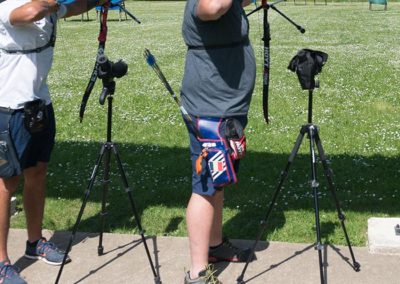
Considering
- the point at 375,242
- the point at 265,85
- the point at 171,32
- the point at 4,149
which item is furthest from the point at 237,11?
the point at 171,32

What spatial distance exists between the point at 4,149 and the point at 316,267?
7.02ft

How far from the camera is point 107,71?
3.56 meters

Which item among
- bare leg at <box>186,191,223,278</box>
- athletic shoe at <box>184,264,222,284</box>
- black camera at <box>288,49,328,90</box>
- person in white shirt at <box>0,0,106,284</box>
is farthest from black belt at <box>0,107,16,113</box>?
black camera at <box>288,49,328,90</box>

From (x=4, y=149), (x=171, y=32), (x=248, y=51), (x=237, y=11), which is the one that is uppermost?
(x=237, y=11)

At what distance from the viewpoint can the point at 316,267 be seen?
399 centimetres

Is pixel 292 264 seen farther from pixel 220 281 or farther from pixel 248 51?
pixel 248 51

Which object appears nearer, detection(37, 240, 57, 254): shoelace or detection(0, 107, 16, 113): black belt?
detection(0, 107, 16, 113): black belt

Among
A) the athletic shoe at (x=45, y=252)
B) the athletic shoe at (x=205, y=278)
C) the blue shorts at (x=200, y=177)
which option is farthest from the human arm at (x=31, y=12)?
the athletic shoe at (x=205, y=278)

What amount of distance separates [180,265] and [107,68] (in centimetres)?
145

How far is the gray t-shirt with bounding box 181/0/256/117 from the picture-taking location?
3377mm

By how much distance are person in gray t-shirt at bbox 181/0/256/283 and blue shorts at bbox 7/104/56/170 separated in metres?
0.97

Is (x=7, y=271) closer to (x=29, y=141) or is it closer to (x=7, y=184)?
(x=7, y=184)

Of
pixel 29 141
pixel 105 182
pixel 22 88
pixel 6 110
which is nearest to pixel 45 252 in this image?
pixel 105 182

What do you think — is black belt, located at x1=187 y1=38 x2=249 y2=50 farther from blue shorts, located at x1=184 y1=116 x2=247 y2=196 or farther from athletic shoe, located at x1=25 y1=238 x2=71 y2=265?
athletic shoe, located at x1=25 y1=238 x2=71 y2=265
